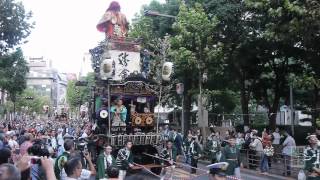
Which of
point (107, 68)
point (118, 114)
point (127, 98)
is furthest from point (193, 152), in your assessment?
point (107, 68)

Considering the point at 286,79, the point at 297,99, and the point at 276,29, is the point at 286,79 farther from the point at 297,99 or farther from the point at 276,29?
the point at 276,29

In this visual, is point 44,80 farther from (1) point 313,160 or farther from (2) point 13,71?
(1) point 313,160

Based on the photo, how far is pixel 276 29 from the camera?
1872cm

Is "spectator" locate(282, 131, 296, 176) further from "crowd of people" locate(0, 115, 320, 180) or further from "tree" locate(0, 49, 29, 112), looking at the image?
"tree" locate(0, 49, 29, 112)

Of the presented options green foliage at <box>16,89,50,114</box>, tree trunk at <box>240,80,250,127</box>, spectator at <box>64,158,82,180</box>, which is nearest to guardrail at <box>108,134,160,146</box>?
spectator at <box>64,158,82,180</box>

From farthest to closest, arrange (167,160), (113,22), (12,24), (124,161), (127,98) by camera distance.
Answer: (12,24)
(113,22)
(127,98)
(167,160)
(124,161)

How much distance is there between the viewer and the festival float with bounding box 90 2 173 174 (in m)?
15.7

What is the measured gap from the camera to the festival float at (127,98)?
15.7 m

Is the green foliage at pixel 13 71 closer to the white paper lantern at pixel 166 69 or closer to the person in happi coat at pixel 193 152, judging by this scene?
the person in happi coat at pixel 193 152

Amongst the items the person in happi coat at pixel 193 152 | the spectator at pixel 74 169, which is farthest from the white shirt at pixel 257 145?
the spectator at pixel 74 169

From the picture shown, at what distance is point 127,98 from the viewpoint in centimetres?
1647

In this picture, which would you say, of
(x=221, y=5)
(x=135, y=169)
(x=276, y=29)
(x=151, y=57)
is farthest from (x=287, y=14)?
(x=221, y=5)

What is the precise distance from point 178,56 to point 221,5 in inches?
192

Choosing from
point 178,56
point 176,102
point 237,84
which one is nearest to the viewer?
point 178,56
